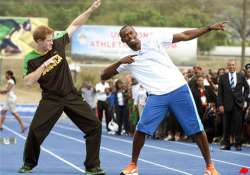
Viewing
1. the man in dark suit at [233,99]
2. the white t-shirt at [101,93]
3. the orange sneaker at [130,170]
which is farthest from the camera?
the white t-shirt at [101,93]

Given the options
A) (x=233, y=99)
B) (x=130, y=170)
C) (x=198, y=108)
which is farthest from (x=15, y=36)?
(x=130, y=170)

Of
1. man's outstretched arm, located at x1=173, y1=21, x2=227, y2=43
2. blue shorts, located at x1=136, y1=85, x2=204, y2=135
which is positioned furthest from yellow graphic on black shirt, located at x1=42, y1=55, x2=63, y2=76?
man's outstretched arm, located at x1=173, y1=21, x2=227, y2=43

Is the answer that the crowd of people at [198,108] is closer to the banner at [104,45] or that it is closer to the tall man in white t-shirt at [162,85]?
the tall man in white t-shirt at [162,85]

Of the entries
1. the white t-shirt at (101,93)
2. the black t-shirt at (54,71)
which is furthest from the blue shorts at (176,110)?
the white t-shirt at (101,93)

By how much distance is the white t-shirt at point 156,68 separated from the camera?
1134 cm

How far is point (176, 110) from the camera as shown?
11.4 metres

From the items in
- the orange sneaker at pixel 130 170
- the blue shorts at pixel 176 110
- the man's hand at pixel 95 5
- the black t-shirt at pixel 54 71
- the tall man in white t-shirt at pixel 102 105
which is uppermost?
the man's hand at pixel 95 5

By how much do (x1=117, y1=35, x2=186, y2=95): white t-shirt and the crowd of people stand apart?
7449 mm

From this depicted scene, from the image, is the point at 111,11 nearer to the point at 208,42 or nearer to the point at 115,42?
the point at 208,42

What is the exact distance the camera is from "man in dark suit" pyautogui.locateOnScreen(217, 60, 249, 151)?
19.0 metres

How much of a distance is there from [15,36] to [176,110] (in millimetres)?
40063

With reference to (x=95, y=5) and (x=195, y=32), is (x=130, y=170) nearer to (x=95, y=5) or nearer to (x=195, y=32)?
→ (x=195, y=32)

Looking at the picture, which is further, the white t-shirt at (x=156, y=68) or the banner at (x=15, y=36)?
the banner at (x=15, y=36)

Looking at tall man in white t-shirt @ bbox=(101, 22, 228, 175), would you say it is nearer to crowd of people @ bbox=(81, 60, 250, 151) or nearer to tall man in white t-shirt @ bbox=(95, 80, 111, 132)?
crowd of people @ bbox=(81, 60, 250, 151)
